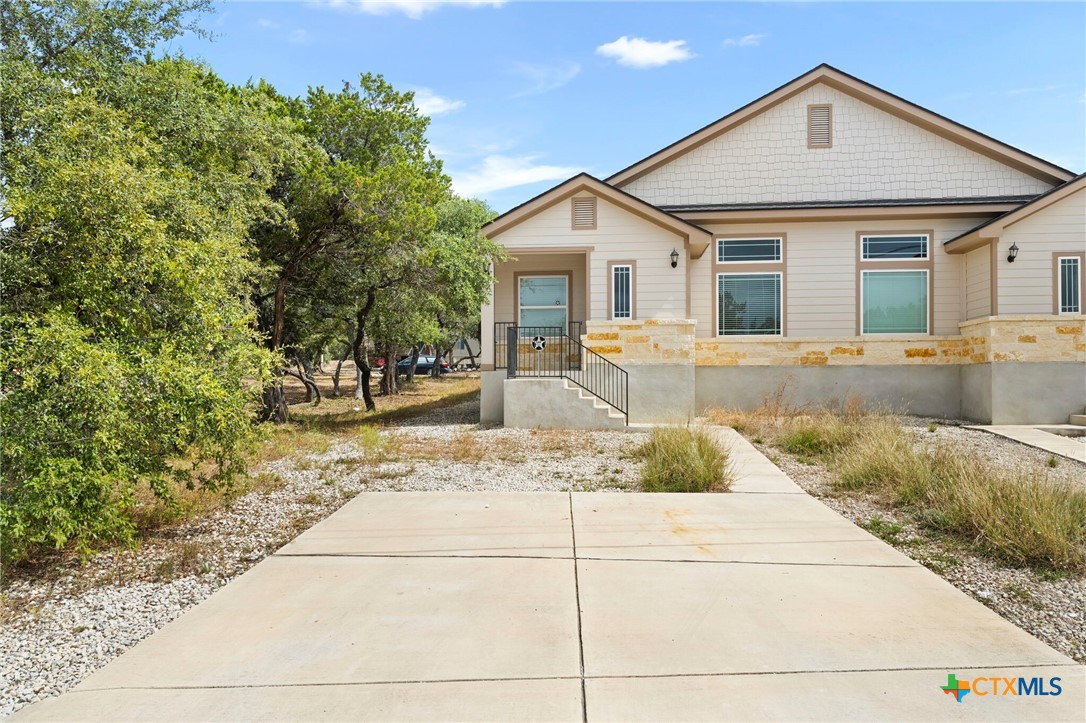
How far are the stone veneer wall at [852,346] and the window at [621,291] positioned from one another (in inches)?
19.9

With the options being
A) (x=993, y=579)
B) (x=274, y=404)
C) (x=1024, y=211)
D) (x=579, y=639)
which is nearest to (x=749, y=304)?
(x=1024, y=211)

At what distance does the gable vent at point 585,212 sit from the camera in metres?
14.2

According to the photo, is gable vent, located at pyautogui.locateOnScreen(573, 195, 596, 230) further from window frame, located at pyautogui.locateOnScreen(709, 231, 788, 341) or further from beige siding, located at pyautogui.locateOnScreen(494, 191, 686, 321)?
window frame, located at pyautogui.locateOnScreen(709, 231, 788, 341)

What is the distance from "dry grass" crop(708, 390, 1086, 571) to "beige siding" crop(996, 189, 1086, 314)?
5817 mm

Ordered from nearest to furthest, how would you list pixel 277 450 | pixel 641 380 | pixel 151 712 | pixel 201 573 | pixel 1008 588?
pixel 151 712 → pixel 1008 588 → pixel 201 573 → pixel 277 450 → pixel 641 380

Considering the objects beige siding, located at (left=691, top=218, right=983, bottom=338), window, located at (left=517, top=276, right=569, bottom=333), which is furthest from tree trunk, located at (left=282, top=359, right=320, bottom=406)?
beige siding, located at (left=691, top=218, right=983, bottom=338)

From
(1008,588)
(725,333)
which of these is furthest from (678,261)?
(1008,588)

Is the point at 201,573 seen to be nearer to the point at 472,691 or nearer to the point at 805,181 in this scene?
the point at 472,691

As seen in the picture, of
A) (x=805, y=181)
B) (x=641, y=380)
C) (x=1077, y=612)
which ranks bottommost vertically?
(x=1077, y=612)

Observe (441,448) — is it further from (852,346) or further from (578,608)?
(852,346)

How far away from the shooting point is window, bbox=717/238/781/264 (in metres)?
15.1

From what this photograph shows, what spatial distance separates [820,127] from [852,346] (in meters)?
5.70

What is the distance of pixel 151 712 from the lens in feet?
9.56

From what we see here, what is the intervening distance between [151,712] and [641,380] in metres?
11.6
